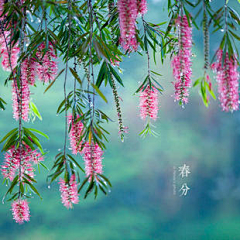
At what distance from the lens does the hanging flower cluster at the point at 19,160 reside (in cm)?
103

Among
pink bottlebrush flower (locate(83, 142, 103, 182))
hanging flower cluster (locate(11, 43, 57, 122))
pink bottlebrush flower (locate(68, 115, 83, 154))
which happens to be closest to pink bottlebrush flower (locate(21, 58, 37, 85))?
hanging flower cluster (locate(11, 43, 57, 122))

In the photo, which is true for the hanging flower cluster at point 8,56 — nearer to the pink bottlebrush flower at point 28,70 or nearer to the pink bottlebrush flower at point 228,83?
the pink bottlebrush flower at point 28,70

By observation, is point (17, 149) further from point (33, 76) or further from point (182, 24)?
point (182, 24)

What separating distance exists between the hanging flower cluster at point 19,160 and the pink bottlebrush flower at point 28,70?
0.21 m

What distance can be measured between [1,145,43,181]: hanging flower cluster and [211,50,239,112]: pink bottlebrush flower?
→ 58 cm

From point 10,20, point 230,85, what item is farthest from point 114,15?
point 230,85

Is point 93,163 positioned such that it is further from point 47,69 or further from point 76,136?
point 47,69

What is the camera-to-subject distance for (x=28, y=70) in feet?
3.21

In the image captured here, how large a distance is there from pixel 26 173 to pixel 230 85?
64 cm

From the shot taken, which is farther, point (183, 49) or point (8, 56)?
point (8, 56)

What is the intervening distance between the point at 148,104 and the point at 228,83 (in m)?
0.43

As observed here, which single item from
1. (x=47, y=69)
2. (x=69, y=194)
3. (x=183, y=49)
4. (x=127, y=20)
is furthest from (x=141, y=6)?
(x=69, y=194)

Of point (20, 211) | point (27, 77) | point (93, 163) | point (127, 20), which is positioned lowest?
point (20, 211)

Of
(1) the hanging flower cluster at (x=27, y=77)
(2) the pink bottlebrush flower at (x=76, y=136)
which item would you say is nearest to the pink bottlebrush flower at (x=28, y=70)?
(1) the hanging flower cluster at (x=27, y=77)
